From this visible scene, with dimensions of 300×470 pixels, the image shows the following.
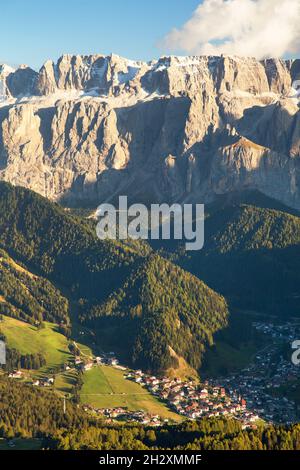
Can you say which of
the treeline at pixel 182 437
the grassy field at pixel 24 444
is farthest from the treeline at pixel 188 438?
the grassy field at pixel 24 444

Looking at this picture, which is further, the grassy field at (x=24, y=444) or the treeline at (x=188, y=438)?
the grassy field at (x=24, y=444)

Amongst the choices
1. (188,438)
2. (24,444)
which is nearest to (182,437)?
(188,438)

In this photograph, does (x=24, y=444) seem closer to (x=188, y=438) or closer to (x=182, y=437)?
(x=182, y=437)

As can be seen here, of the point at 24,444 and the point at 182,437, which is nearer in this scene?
the point at 182,437

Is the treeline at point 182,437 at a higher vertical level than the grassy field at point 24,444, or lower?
higher

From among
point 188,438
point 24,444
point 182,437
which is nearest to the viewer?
point 188,438

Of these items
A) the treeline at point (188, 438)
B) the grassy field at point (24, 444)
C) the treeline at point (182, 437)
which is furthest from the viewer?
the grassy field at point (24, 444)

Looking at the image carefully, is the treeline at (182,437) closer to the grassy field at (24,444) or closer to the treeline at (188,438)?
the treeline at (188,438)

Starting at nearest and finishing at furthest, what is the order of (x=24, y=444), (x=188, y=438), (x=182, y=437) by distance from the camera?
(x=188, y=438)
(x=182, y=437)
(x=24, y=444)

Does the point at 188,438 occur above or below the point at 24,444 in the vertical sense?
above

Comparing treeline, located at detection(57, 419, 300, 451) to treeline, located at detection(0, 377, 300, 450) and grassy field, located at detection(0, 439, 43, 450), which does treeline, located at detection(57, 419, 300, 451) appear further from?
grassy field, located at detection(0, 439, 43, 450)

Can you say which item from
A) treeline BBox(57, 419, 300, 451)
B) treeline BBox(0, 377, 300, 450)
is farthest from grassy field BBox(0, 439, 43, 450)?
treeline BBox(57, 419, 300, 451)
